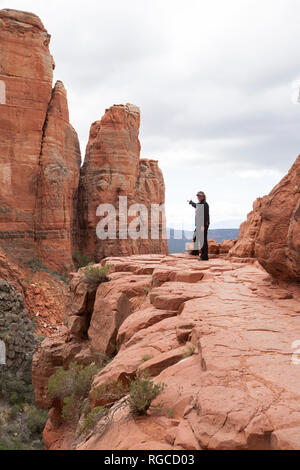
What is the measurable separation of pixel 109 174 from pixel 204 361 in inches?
1040

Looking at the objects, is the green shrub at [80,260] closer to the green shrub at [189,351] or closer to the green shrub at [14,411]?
the green shrub at [14,411]

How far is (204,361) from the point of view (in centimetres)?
351

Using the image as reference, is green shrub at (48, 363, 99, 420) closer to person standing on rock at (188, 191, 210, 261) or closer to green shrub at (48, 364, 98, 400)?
green shrub at (48, 364, 98, 400)

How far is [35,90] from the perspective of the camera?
79.4 feet

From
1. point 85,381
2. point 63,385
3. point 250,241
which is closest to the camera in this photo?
point 85,381

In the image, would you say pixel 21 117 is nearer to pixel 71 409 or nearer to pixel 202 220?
pixel 202 220

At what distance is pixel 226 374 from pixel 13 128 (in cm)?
2422

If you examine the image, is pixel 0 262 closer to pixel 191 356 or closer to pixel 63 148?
pixel 63 148

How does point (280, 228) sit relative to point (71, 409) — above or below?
above

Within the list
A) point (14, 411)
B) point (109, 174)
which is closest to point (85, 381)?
point (14, 411)

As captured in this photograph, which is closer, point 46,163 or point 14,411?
point 14,411

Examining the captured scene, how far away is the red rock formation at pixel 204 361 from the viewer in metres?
2.49

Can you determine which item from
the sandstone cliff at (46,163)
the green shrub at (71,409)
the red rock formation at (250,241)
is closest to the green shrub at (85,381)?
the green shrub at (71,409)
